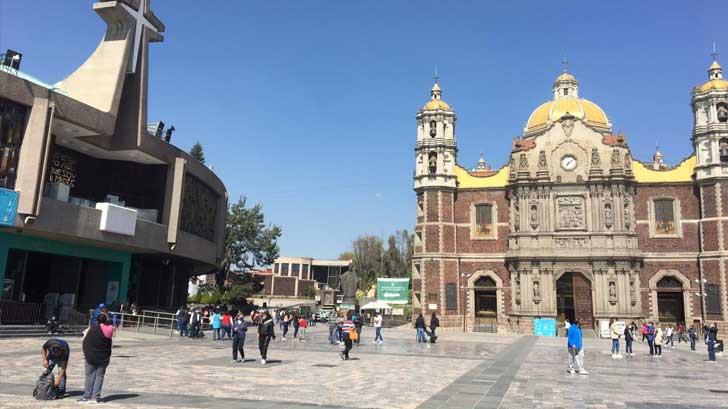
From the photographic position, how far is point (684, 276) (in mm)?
45281

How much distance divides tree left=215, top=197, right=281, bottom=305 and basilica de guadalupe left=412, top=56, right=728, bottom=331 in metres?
21.9

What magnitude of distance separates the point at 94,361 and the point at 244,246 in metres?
57.1

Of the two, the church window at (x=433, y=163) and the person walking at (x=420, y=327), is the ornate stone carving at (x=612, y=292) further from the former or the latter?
the person walking at (x=420, y=327)

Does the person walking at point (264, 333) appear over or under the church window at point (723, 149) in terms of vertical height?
under

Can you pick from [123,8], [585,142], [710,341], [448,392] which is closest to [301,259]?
[585,142]

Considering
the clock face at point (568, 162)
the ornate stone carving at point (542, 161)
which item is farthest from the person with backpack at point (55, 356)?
the clock face at point (568, 162)

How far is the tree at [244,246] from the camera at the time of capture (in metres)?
64.4

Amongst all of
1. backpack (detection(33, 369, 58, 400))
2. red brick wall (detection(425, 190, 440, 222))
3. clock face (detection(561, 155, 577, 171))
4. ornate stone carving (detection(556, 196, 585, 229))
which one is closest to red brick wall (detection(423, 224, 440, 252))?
red brick wall (detection(425, 190, 440, 222))

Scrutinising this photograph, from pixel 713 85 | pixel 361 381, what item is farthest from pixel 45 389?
pixel 713 85

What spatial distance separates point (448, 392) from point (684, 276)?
4117 cm

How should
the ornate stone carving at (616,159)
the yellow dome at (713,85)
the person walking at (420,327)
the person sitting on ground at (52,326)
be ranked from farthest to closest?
the ornate stone carving at (616,159) → the yellow dome at (713,85) → the person walking at (420,327) → the person sitting on ground at (52,326)

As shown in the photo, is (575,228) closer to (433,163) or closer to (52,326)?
(433,163)

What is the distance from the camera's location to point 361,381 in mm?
13414

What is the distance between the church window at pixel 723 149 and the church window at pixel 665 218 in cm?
487
